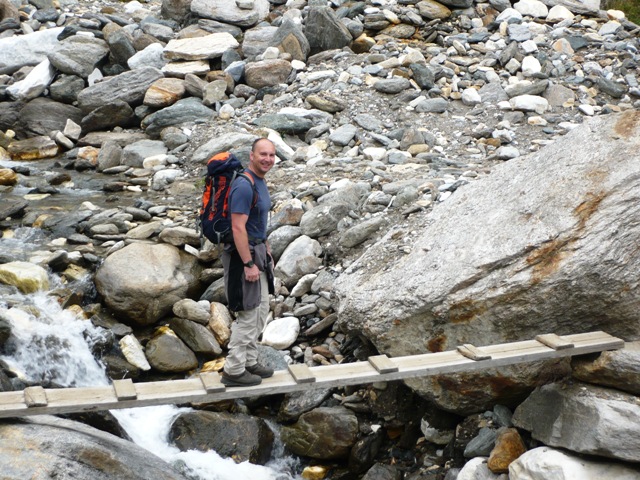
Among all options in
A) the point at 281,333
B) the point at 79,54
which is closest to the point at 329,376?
the point at 281,333

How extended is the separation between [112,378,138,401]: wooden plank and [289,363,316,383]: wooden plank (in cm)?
131

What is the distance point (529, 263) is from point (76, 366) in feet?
17.2

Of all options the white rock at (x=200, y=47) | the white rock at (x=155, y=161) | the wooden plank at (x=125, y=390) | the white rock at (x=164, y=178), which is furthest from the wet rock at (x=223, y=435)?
the white rock at (x=200, y=47)

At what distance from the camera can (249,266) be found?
588cm

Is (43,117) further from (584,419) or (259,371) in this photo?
(584,419)

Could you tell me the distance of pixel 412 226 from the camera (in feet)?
29.2

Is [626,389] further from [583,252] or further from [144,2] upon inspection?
[144,2]

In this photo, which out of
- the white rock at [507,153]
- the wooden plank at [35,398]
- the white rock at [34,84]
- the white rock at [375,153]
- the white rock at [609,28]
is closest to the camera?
the wooden plank at [35,398]

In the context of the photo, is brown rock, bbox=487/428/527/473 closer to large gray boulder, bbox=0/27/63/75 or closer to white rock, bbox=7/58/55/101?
white rock, bbox=7/58/55/101

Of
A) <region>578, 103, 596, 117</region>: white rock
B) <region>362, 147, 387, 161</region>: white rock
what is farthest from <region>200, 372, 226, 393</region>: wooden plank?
<region>578, 103, 596, 117</region>: white rock

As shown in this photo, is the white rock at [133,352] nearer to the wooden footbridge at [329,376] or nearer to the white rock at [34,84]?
the wooden footbridge at [329,376]

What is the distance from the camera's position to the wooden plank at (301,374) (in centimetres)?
633

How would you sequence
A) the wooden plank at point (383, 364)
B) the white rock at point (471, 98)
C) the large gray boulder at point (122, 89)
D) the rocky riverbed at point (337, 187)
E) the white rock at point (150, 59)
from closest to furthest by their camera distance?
the wooden plank at point (383, 364)
the rocky riverbed at point (337, 187)
the white rock at point (471, 98)
the large gray boulder at point (122, 89)
the white rock at point (150, 59)

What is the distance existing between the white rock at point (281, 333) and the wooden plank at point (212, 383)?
2441 millimetres
